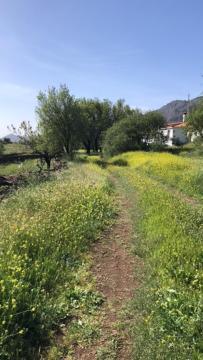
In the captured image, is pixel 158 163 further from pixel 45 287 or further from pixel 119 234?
pixel 45 287

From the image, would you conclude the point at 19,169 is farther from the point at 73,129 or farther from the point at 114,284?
the point at 114,284

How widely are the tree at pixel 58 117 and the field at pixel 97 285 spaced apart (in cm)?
3138

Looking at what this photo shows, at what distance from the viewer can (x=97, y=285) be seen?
6.84m

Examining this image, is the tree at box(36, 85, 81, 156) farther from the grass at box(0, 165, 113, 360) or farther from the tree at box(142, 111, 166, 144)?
the grass at box(0, 165, 113, 360)

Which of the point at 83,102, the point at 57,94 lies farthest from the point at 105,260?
the point at 83,102

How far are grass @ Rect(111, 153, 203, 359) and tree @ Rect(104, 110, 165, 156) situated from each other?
36.3 m

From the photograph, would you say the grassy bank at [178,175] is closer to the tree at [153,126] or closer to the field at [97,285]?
the field at [97,285]

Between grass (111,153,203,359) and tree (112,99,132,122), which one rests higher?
tree (112,99,132,122)

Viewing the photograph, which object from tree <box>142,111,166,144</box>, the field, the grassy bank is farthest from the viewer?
tree <box>142,111,166,144</box>

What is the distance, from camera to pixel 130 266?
7.67 metres

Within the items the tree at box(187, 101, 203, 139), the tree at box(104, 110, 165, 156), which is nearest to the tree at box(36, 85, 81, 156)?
the tree at box(104, 110, 165, 156)

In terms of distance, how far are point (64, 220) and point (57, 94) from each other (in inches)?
1371

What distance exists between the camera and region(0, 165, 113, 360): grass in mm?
4996

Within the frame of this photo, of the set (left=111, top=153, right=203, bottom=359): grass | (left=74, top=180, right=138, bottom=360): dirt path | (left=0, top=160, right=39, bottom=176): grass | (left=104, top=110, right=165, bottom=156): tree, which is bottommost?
(left=0, top=160, right=39, bottom=176): grass
